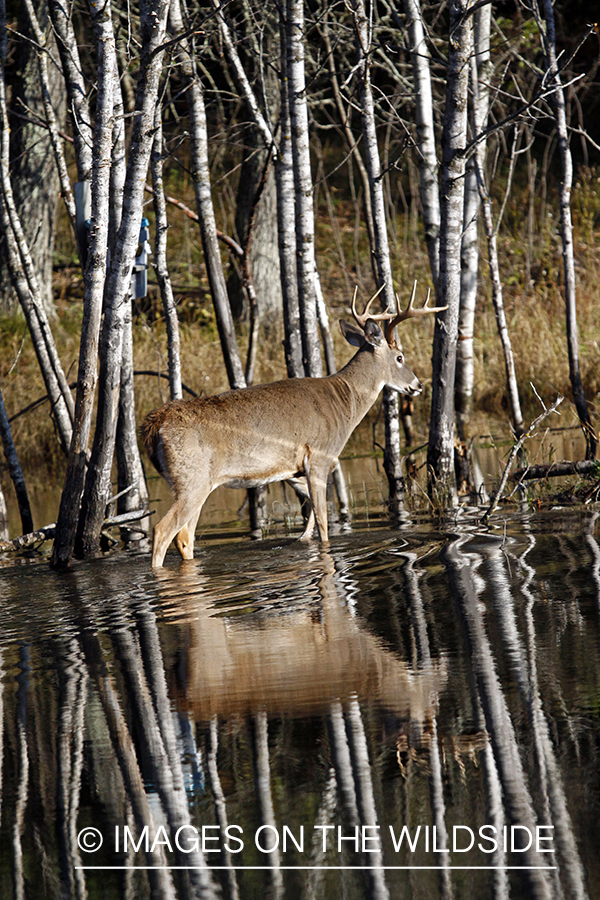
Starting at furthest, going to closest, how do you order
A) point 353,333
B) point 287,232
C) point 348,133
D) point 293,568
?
1. point 348,133
2. point 353,333
3. point 287,232
4. point 293,568

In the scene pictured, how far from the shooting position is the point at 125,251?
804 cm

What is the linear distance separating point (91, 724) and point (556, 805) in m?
2.01

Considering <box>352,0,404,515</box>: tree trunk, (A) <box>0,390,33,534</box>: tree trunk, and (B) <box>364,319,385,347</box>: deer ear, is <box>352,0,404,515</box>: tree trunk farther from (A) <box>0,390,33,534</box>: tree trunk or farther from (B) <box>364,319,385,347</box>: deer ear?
(A) <box>0,390,33,534</box>: tree trunk

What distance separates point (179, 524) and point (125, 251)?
2.15 metres

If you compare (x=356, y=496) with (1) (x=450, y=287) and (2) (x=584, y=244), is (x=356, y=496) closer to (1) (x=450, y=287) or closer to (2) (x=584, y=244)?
(1) (x=450, y=287)

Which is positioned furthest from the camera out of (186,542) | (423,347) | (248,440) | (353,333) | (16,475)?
(423,347)

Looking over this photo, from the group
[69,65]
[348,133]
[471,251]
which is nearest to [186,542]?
[69,65]

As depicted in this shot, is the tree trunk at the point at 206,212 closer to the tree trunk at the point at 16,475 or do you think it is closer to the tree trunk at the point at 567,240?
the tree trunk at the point at 16,475

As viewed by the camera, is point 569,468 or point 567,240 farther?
point 567,240

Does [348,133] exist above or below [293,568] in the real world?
above

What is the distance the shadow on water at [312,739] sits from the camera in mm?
3156

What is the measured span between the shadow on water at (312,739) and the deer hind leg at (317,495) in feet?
6.05

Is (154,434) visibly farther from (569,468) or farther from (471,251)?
(471,251)

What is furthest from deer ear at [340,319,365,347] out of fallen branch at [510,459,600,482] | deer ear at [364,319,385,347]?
fallen branch at [510,459,600,482]
